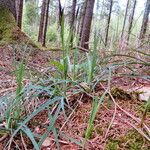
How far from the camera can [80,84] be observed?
1.39m

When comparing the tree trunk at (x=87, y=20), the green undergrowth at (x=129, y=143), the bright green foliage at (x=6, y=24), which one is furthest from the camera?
the tree trunk at (x=87, y=20)

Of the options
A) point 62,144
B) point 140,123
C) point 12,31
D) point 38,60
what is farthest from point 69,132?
point 12,31

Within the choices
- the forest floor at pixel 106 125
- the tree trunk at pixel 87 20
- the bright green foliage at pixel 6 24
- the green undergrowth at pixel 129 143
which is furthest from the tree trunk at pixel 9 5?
the green undergrowth at pixel 129 143

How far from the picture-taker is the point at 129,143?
3.47ft

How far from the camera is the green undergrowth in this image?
1041 millimetres

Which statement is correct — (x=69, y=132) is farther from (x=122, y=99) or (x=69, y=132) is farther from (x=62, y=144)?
(x=122, y=99)

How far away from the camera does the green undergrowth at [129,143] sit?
104 cm

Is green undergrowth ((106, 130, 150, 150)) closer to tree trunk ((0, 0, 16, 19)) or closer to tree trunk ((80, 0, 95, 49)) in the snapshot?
tree trunk ((0, 0, 16, 19))

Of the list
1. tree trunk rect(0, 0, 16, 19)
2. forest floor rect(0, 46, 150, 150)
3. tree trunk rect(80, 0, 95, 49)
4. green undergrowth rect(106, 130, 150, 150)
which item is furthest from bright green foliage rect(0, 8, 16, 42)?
green undergrowth rect(106, 130, 150, 150)

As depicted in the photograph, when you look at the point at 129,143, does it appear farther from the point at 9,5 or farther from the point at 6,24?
the point at 9,5

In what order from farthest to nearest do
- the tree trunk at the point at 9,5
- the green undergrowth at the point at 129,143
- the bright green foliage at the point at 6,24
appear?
1. the tree trunk at the point at 9,5
2. the bright green foliage at the point at 6,24
3. the green undergrowth at the point at 129,143

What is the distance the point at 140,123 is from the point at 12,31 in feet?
15.2

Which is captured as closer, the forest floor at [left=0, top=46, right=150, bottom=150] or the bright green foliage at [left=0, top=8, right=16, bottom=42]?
Answer: the forest floor at [left=0, top=46, right=150, bottom=150]

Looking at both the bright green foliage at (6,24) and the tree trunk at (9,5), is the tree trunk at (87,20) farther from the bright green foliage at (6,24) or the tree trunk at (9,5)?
the bright green foliage at (6,24)
